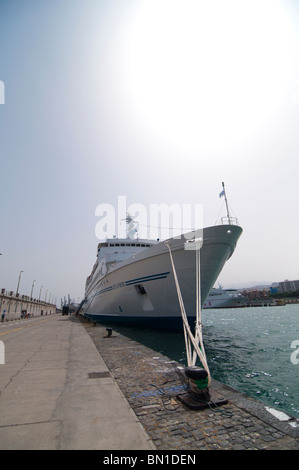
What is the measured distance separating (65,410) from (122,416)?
870mm

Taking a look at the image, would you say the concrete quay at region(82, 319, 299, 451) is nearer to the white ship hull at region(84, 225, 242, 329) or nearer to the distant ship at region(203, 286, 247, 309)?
the white ship hull at region(84, 225, 242, 329)

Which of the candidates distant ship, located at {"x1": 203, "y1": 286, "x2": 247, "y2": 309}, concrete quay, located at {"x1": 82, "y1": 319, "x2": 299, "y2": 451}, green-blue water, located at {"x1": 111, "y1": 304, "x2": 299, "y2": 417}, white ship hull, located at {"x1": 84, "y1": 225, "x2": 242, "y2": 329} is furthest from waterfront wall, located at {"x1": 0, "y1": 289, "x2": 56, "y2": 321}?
distant ship, located at {"x1": 203, "y1": 286, "x2": 247, "y2": 309}

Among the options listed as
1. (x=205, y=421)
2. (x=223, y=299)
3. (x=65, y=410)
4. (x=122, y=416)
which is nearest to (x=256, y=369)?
(x=205, y=421)

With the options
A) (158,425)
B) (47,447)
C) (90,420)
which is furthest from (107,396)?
(47,447)

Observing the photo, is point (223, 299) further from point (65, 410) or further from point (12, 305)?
point (65, 410)

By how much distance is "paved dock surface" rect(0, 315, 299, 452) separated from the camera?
2.41 meters

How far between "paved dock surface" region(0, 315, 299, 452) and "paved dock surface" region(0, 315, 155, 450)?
0.04ft

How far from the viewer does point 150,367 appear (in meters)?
5.48

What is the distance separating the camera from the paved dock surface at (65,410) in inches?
94.4

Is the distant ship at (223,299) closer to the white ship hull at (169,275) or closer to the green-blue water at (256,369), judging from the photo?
the white ship hull at (169,275)

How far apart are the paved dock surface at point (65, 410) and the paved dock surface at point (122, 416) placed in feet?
0.04

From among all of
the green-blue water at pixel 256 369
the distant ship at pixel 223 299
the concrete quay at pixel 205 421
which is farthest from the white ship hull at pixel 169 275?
the distant ship at pixel 223 299
